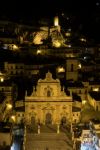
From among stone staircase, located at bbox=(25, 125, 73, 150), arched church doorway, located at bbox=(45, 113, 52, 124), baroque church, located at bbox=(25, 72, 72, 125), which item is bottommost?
stone staircase, located at bbox=(25, 125, 73, 150)

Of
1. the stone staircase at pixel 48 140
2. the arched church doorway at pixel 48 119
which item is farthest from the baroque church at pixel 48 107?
the stone staircase at pixel 48 140

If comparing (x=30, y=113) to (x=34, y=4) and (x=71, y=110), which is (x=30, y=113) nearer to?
(x=71, y=110)

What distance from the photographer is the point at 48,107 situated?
5244cm

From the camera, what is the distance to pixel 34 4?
12444 cm

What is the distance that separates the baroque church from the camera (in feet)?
172

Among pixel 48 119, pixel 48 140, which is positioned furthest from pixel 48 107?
pixel 48 140

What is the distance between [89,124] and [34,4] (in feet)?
251

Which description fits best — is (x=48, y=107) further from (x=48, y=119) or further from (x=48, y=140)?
(x=48, y=140)

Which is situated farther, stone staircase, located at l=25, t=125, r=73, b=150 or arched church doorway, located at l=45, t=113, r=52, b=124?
arched church doorway, located at l=45, t=113, r=52, b=124

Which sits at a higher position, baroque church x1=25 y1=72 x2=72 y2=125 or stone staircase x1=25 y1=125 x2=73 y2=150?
baroque church x1=25 y1=72 x2=72 y2=125

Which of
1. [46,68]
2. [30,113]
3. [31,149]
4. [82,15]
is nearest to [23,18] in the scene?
[82,15]

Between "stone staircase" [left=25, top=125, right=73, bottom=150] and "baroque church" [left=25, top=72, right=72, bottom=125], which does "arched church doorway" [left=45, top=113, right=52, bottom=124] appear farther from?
"stone staircase" [left=25, top=125, right=73, bottom=150]

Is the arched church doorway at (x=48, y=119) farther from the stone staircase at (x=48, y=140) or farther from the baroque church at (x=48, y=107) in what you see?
the stone staircase at (x=48, y=140)

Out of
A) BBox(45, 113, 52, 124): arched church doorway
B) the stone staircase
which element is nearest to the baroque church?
BBox(45, 113, 52, 124): arched church doorway
